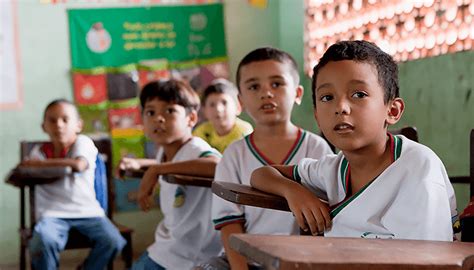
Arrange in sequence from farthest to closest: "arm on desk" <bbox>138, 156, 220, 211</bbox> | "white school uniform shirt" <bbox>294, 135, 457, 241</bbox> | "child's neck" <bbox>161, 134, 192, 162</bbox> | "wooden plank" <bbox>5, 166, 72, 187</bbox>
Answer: "wooden plank" <bbox>5, 166, 72, 187</bbox> < "child's neck" <bbox>161, 134, 192, 162</bbox> < "arm on desk" <bbox>138, 156, 220, 211</bbox> < "white school uniform shirt" <bbox>294, 135, 457, 241</bbox>

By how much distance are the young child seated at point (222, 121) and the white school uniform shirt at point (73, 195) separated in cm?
68

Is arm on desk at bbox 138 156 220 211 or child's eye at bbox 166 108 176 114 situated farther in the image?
child's eye at bbox 166 108 176 114

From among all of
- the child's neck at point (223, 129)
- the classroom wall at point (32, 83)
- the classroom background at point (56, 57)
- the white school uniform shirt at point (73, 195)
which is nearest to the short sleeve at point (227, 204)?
the white school uniform shirt at point (73, 195)

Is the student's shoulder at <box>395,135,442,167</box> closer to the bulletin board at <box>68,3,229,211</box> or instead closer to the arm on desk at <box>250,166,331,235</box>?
the arm on desk at <box>250,166,331,235</box>

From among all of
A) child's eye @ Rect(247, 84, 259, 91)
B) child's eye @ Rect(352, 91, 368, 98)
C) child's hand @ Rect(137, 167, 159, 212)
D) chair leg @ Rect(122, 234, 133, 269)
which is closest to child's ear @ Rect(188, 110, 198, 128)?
child's hand @ Rect(137, 167, 159, 212)

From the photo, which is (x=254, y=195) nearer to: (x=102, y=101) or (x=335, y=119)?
(x=335, y=119)

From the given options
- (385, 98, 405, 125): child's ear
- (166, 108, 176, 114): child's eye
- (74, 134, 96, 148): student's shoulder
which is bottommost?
(74, 134, 96, 148): student's shoulder

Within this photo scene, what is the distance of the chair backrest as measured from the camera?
131 inches

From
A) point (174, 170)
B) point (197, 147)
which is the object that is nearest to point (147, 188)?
point (174, 170)

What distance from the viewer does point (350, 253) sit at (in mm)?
844

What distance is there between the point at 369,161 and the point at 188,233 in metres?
1.04

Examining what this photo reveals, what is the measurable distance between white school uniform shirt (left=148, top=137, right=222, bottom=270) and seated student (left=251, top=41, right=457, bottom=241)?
81cm

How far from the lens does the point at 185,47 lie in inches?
193

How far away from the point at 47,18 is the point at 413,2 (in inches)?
98.0
